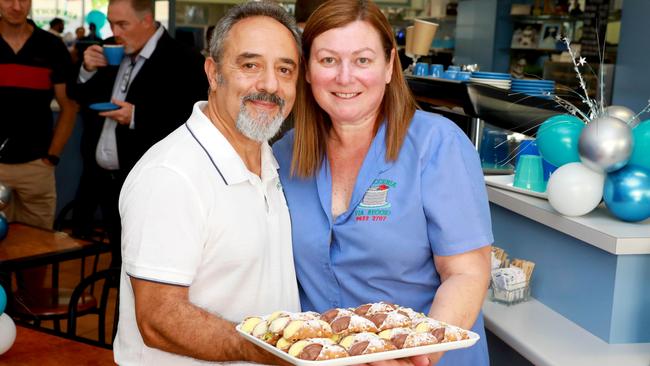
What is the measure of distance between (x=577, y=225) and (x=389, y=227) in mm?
592

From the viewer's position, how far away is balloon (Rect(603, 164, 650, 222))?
2092 millimetres

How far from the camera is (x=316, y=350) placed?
4.54 ft

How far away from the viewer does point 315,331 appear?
1456 mm

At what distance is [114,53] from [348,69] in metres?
2.40

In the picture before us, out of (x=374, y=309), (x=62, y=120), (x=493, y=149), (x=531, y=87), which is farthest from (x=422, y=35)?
(x=374, y=309)

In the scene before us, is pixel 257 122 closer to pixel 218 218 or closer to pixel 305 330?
pixel 218 218

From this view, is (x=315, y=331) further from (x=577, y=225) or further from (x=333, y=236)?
(x=577, y=225)

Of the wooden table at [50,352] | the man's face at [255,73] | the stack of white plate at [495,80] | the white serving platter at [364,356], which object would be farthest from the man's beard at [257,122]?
the stack of white plate at [495,80]

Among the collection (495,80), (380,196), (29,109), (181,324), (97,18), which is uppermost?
(97,18)

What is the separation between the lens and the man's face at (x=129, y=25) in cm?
405

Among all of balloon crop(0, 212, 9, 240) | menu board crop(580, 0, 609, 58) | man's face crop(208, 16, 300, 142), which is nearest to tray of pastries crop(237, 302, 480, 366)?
man's face crop(208, 16, 300, 142)

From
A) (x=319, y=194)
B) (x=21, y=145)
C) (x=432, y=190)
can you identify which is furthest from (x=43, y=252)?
(x=432, y=190)

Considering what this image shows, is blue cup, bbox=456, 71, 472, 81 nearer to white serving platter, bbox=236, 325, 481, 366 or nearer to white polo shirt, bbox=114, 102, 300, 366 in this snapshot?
white polo shirt, bbox=114, 102, 300, 366

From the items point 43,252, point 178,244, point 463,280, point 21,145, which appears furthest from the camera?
point 21,145
